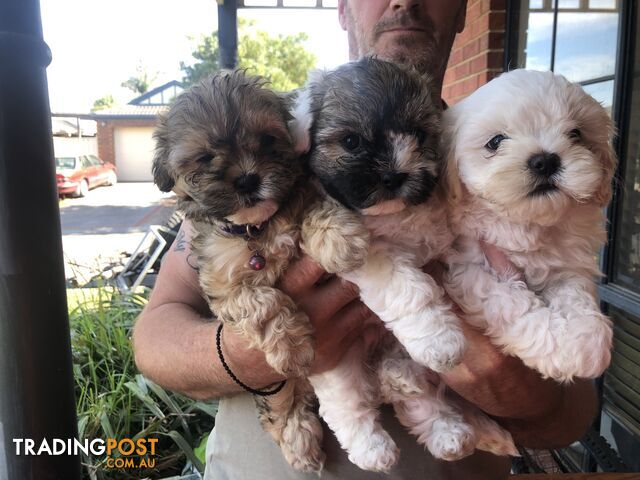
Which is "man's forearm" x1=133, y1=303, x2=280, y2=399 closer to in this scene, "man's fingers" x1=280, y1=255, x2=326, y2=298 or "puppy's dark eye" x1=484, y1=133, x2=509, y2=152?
"man's fingers" x1=280, y1=255, x2=326, y2=298

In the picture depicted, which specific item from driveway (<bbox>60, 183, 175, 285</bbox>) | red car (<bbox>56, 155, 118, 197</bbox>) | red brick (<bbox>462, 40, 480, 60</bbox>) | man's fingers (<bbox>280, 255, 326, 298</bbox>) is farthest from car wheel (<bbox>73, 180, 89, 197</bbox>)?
man's fingers (<bbox>280, 255, 326, 298</bbox>)

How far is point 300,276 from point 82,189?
32.5m

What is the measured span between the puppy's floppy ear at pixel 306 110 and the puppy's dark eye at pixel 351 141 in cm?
13

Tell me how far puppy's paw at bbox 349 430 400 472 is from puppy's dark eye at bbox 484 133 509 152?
1022 mm

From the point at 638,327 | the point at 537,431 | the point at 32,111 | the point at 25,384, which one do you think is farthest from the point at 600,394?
the point at 32,111

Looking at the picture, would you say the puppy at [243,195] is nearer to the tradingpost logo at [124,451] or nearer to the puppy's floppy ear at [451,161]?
the puppy's floppy ear at [451,161]

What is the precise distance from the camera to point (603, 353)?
146 cm

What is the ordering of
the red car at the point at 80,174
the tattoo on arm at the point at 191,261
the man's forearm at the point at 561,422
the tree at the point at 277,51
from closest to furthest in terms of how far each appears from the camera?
the man's forearm at the point at 561,422
the tattoo on arm at the point at 191,261
the tree at the point at 277,51
the red car at the point at 80,174

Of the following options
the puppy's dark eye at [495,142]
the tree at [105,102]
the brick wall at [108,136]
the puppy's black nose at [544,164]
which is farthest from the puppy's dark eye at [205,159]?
the tree at [105,102]

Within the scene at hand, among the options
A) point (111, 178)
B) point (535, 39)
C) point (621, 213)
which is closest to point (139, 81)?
point (111, 178)

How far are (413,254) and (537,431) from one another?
3.18 feet

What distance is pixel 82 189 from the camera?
3119 centimetres

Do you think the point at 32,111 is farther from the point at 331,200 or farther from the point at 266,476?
the point at 266,476

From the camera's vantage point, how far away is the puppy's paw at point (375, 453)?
1.82 metres
